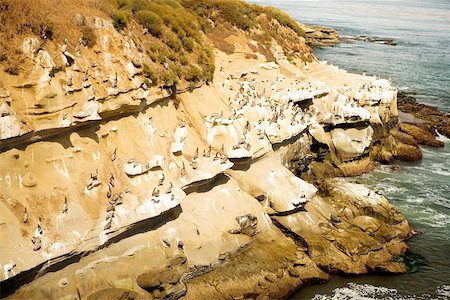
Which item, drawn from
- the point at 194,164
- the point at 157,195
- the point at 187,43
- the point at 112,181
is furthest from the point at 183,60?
the point at 112,181

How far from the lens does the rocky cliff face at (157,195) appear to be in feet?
61.5

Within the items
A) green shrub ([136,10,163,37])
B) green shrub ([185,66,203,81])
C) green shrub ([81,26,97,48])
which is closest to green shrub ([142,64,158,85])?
green shrub ([81,26,97,48])

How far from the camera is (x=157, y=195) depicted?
21.8 m

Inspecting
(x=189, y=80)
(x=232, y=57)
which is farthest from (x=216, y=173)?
(x=232, y=57)

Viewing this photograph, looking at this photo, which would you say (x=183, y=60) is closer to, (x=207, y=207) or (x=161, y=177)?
(x=161, y=177)

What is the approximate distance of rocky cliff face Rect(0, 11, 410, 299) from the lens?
61.5 ft

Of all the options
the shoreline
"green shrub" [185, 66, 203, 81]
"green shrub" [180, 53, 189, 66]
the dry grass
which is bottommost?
the shoreline

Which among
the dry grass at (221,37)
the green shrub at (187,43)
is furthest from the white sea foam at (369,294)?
the dry grass at (221,37)

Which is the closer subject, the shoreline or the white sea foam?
the shoreline

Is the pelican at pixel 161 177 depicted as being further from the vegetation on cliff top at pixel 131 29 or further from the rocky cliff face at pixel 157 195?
the vegetation on cliff top at pixel 131 29

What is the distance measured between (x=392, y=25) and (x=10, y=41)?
151 meters

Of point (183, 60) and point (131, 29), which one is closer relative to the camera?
point (131, 29)

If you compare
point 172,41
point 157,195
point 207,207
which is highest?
point 172,41

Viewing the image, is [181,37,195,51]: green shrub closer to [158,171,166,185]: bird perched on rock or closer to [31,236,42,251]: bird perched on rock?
[158,171,166,185]: bird perched on rock
